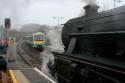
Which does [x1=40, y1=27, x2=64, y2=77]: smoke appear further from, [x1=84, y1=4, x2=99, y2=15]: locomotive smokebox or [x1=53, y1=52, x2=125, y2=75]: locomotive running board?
[x1=53, y1=52, x2=125, y2=75]: locomotive running board

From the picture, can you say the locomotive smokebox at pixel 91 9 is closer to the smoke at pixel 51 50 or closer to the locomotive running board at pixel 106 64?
the locomotive running board at pixel 106 64

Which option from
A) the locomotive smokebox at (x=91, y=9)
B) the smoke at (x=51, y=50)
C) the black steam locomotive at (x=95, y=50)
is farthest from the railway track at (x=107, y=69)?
the smoke at (x=51, y=50)

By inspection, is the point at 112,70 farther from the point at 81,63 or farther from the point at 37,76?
the point at 37,76

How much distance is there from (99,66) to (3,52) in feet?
55.7

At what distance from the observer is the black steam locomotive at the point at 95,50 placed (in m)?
6.44

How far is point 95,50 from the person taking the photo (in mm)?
8141

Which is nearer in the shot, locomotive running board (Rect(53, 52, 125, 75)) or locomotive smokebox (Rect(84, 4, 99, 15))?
locomotive running board (Rect(53, 52, 125, 75))

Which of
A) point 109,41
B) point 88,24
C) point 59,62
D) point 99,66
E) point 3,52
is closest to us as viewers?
point 99,66

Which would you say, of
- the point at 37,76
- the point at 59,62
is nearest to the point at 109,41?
the point at 59,62

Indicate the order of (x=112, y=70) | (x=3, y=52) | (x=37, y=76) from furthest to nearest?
(x=3, y=52) → (x=37, y=76) → (x=112, y=70)

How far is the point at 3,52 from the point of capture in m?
22.5

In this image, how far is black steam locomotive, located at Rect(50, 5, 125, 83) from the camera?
6.44 m

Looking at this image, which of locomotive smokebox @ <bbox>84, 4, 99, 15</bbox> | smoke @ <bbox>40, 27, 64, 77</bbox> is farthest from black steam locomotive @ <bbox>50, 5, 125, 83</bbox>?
smoke @ <bbox>40, 27, 64, 77</bbox>

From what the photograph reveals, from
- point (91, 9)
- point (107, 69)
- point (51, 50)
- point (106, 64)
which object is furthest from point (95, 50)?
point (51, 50)
